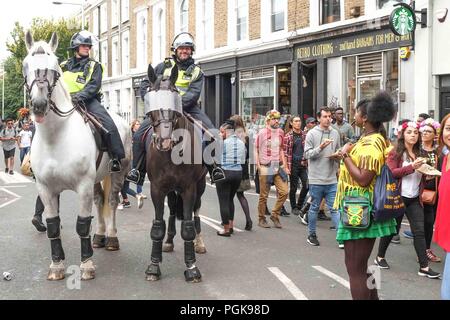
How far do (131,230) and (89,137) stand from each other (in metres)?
3.01

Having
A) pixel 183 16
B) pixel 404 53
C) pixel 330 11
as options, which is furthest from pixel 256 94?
pixel 404 53

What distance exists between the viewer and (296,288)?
596 cm

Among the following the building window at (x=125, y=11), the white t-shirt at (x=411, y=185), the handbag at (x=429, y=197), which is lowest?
the handbag at (x=429, y=197)

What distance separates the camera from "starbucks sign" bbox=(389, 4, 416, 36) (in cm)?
1350

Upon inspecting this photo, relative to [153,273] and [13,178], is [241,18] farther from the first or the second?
[153,273]

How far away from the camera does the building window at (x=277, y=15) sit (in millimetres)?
20078

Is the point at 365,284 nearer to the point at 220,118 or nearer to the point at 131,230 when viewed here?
the point at 131,230

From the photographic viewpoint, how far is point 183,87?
7.00 metres

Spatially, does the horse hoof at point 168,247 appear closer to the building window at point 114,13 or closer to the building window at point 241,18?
the building window at point 241,18

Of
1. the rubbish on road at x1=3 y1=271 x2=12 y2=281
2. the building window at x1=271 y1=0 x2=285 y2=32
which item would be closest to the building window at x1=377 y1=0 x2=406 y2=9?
the building window at x1=271 y1=0 x2=285 y2=32

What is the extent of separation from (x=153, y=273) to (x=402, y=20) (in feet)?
33.6

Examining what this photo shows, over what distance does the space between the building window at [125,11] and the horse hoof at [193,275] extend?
30.5 metres

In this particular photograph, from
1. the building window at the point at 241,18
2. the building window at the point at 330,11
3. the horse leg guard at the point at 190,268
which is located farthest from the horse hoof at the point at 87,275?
the building window at the point at 241,18

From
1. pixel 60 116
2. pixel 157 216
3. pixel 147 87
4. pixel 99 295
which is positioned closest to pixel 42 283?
pixel 99 295
